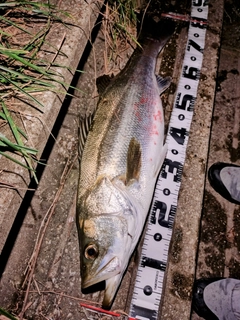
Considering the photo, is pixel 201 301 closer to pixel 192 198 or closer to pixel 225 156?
pixel 192 198

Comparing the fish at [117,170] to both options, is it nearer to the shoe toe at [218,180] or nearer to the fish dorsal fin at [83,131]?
the fish dorsal fin at [83,131]

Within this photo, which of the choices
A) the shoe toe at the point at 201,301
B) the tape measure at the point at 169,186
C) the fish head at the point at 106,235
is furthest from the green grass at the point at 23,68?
the shoe toe at the point at 201,301

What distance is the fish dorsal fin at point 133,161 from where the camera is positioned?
2.60 metres

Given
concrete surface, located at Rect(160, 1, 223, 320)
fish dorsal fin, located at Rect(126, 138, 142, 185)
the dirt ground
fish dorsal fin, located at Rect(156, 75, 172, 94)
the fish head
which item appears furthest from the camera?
fish dorsal fin, located at Rect(156, 75, 172, 94)

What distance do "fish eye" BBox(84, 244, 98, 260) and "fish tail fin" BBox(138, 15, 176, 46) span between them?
2200mm

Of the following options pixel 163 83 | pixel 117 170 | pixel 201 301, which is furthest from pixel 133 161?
pixel 201 301

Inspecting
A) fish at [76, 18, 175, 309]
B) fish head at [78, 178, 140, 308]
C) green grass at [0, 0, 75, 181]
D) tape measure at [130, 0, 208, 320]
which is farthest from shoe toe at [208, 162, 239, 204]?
green grass at [0, 0, 75, 181]

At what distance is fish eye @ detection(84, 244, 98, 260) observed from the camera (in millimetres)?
2381

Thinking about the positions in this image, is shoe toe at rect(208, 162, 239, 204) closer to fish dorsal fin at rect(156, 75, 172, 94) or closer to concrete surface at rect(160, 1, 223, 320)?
concrete surface at rect(160, 1, 223, 320)

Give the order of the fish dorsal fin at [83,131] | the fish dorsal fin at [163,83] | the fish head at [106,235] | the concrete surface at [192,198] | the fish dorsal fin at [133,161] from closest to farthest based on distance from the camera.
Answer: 1. the fish head at [106,235]
2. the fish dorsal fin at [133,161]
3. the fish dorsal fin at [83,131]
4. the concrete surface at [192,198]
5. the fish dorsal fin at [163,83]

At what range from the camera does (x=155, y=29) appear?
3375mm

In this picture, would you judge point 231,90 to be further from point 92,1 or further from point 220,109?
point 92,1

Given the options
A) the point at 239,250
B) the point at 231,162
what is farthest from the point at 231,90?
the point at 239,250

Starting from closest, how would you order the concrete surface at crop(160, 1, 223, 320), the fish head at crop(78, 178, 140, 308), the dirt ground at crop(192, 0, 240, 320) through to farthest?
1. the fish head at crop(78, 178, 140, 308)
2. the concrete surface at crop(160, 1, 223, 320)
3. the dirt ground at crop(192, 0, 240, 320)
